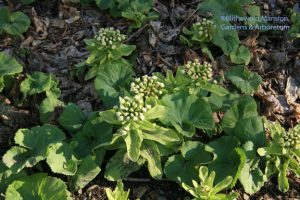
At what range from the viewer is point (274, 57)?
5.56 meters

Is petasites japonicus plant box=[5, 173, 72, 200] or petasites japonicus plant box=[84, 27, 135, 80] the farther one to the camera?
petasites japonicus plant box=[84, 27, 135, 80]

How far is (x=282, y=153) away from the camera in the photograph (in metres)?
4.39

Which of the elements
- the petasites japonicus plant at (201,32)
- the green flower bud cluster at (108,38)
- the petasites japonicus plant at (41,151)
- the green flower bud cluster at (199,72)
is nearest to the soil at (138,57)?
the petasites japonicus plant at (201,32)

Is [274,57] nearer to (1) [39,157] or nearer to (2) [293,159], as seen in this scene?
(2) [293,159]

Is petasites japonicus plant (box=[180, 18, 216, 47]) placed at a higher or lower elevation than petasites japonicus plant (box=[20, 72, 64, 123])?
higher

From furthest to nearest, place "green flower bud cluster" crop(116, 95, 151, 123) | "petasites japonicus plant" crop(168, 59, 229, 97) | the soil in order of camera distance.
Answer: the soil → "petasites japonicus plant" crop(168, 59, 229, 97) → "green flower bud cluster" crop(116, 95, 151, 123)

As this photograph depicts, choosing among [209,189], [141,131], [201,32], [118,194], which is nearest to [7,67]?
[141,131]

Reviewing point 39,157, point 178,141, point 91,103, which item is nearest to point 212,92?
point 178,141

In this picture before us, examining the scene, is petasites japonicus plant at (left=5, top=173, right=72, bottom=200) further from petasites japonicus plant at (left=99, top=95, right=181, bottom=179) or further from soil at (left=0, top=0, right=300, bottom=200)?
petasites japonicus plant at (left=99, top=95, right=181, bottom=179)

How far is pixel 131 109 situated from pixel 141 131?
0.25m

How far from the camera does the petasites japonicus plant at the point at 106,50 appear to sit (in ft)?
16.6

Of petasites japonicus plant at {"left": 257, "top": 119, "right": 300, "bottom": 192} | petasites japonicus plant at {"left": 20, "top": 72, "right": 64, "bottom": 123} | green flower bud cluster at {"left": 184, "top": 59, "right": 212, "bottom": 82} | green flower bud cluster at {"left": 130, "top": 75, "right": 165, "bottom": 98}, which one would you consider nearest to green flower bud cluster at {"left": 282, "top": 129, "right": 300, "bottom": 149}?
petasites japonicus plant at {"left": 257, "top": 119, "right": 300, "bottom": 192}

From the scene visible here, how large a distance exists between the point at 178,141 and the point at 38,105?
1.58 m

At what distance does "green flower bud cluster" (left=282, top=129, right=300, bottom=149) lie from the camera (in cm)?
437
